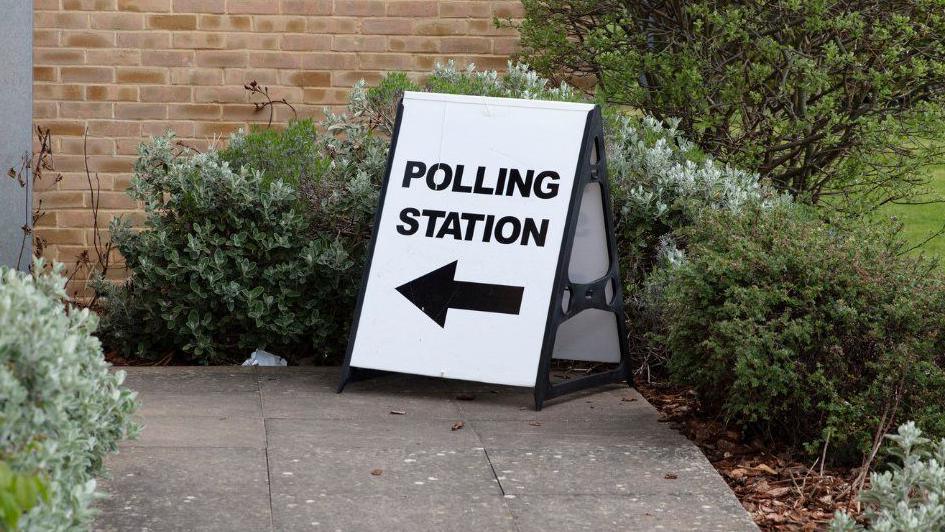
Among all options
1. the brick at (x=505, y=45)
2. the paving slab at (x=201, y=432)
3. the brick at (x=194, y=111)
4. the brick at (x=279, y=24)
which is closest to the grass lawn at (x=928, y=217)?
the brick at (x=505, y=45)

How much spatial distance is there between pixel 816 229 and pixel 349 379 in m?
2.22

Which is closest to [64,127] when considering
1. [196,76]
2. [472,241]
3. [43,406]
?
[196,76]

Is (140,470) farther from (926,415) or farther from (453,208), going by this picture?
(926,415)

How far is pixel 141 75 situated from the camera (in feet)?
25.1

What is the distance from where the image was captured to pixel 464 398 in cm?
539

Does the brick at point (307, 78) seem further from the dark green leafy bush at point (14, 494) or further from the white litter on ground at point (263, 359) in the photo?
the dark green leafy bush at point (14, 494)

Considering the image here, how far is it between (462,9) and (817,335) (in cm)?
411

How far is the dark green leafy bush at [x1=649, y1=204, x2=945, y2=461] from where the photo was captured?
4.38 meters

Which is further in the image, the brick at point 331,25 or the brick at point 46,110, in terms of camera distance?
the brick at point 331,25

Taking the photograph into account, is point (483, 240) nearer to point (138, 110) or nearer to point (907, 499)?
point (907, 499)

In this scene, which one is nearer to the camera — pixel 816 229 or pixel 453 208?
pixel 816 229

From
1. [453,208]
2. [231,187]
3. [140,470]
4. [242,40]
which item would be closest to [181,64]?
[242,40]

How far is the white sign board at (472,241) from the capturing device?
17.3 ft

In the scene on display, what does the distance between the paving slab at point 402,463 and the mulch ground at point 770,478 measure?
0.36 ft
